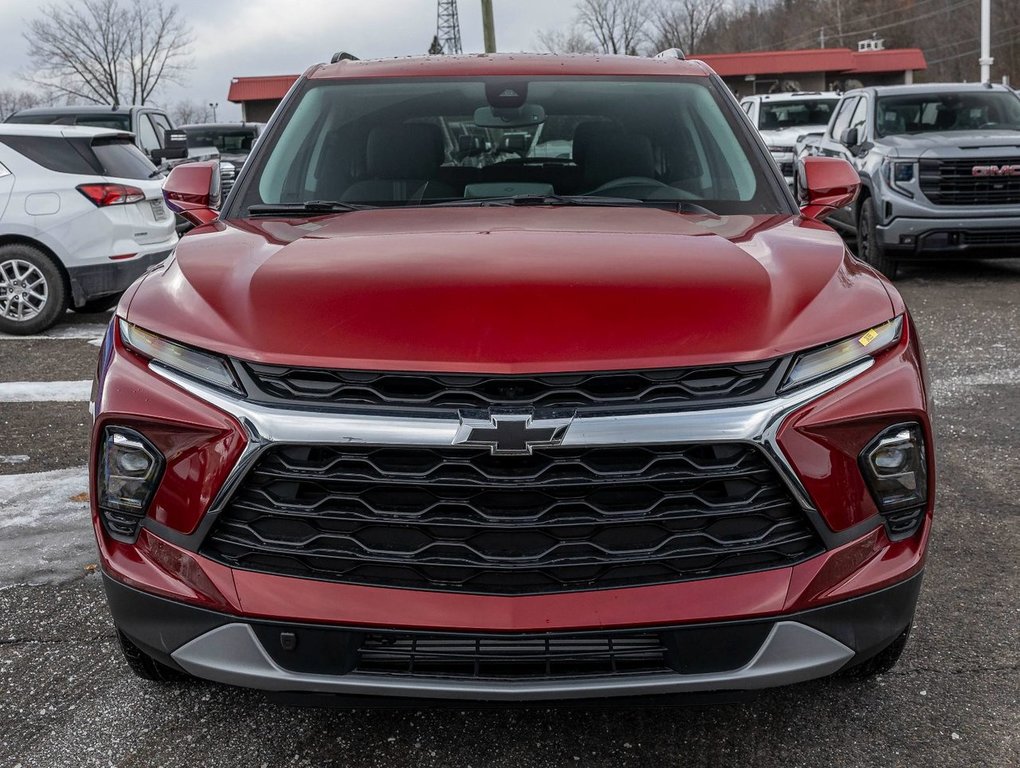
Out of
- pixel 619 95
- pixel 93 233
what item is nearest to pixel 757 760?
pixel 619 95

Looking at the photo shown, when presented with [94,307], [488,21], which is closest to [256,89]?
[488,21]

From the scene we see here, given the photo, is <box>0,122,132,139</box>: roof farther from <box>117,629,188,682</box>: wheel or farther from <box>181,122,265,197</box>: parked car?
<box>181,122,265,197</box>: parked car

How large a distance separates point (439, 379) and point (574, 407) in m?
0.28

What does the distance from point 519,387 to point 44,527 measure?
2863 millimetres

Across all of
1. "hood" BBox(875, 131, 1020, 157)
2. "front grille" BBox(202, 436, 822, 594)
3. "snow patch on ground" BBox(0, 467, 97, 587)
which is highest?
"front grille" BBox(202, 436, 822, 594)

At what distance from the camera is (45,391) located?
6.77 m

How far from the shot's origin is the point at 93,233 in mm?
8562

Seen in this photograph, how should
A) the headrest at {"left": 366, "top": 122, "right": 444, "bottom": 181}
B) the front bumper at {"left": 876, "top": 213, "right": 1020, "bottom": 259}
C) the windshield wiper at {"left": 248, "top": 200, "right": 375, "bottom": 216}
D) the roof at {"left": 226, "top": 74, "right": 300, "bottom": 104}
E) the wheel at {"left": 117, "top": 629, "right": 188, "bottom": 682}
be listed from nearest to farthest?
the wheel at {"left": 117, "top": 629, "right": 188, "bottom": 682} < the windshield wiper at {"left": 248, "top": 200, "right": 375, "bottom": 216} < the headrest at {"left": 366, "top": 122, "right": 444, "bottom": 181} < the front bumper at {"left": 876, "top": 213, "right": 1020, "bottom": 259} < the roof at {"left": 226, "top": 74, "right": 300, "bottom": 104}

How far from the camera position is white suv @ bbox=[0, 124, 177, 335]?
8.52m

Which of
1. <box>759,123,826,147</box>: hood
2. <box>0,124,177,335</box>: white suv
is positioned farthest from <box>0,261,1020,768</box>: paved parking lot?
<box>759,123,826,147</box>: hood

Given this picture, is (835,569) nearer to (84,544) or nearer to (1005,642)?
(1005,642)

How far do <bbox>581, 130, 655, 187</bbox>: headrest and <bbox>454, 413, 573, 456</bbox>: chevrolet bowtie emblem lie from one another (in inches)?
67.5

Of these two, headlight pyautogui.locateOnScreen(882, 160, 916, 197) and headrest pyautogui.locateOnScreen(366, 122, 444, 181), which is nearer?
headrest pyautogui.locateOnScreen(366, 122, 444, 181)

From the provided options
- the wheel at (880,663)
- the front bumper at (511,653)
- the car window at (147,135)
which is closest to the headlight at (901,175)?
the wheel at (880,663)
